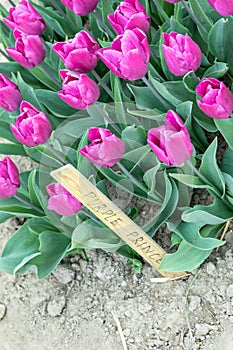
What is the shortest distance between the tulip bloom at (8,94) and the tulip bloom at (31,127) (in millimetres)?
137

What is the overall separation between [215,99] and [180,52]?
16 cm

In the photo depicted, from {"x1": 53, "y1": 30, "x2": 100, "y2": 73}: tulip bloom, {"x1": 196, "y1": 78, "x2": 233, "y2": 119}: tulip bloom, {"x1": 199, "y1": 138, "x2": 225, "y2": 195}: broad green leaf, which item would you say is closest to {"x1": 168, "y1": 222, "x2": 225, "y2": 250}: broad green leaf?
{"x1": 199, "y1": 138, "x2": 225, "y2": 195}: broad green leaf

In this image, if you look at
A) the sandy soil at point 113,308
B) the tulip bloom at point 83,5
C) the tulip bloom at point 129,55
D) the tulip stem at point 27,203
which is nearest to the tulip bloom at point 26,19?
the tulip bloom at point 83,5

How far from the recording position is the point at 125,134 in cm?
175

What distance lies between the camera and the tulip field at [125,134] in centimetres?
150

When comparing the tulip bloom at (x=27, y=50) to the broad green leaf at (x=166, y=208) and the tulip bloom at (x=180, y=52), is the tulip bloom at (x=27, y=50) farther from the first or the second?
the broad green leaf at (x=166, y=208)

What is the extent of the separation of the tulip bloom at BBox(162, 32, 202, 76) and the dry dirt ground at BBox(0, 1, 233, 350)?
0.53 meters

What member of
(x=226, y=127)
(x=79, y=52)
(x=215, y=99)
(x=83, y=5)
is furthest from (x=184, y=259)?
(x=83, y=5)

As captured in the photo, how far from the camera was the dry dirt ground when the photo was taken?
1.77m

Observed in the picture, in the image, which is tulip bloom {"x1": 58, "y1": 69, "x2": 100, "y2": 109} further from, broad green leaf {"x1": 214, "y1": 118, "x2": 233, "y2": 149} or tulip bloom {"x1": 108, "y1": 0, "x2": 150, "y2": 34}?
broad green leaf {"x1": 214, "y1": 118, "x2": 233, "y2": 149}

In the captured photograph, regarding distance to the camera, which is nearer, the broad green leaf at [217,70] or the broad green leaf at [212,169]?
the broad green leaf at [212,169]

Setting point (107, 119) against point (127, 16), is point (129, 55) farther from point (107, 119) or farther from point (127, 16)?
point (107, 119)

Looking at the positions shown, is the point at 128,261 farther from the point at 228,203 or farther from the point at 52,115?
the point at 52,115

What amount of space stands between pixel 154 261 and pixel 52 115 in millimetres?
604
